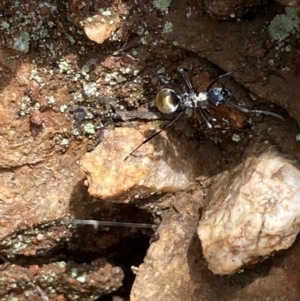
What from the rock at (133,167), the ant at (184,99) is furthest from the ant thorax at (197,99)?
the rock at (133,167)

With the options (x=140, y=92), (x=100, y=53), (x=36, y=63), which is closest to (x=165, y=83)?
(x=140, y=92)

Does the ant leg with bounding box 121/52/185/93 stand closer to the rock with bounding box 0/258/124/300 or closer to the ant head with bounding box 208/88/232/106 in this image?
the ant head with bounding box 208/88/232/106

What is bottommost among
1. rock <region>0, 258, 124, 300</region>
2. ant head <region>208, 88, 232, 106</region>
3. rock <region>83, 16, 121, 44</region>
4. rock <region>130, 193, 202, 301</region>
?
rock <region>0, 258, 124, 300</region>

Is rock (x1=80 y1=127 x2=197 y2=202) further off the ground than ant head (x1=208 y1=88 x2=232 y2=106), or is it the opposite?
ant head (x1=208 y1=88 x2=232 y2=106)

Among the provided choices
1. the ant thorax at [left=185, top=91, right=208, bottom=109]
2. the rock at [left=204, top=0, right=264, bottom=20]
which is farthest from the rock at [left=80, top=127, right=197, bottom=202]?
the rock at [left=204, top=0, right=264, bottom=20]

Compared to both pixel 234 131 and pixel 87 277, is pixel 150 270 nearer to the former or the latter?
pixel 87 277

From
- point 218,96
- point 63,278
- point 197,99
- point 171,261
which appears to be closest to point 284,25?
point 218,96

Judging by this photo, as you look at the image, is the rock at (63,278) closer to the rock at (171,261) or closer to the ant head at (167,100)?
the rock at (171,261)
